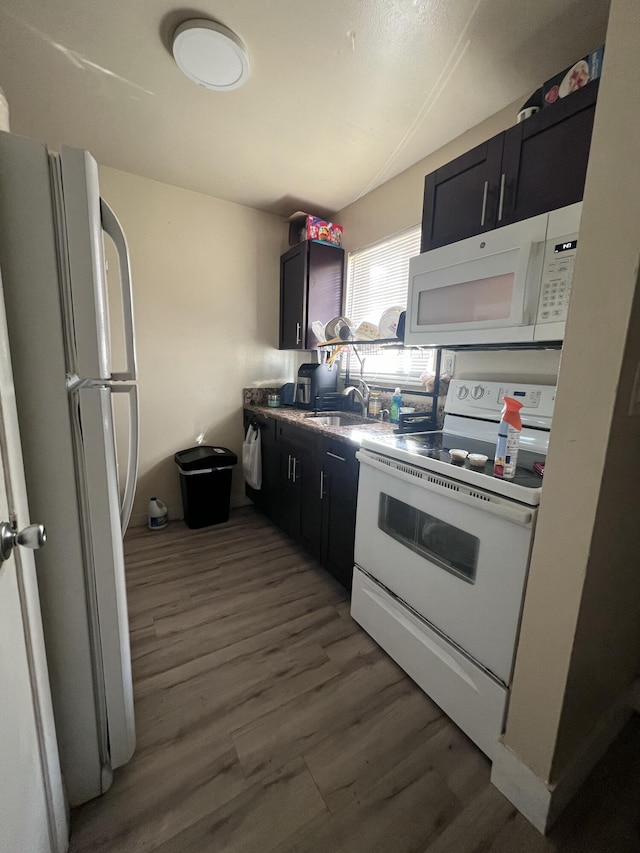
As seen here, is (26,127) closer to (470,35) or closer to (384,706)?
(470,35)

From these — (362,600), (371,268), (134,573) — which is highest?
(371,268)

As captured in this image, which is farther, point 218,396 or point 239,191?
point 218,396

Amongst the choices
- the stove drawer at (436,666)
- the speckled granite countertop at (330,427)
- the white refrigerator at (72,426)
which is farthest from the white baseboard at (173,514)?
the white refrigerator at (72,426)

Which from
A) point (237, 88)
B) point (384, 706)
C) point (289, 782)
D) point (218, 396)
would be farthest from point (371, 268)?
point (289, 782)

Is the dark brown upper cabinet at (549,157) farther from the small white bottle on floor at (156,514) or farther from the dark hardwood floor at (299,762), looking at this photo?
the small white bottle on floor at (156,514)

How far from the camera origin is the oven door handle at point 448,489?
3.26ft

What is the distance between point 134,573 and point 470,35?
121 inches

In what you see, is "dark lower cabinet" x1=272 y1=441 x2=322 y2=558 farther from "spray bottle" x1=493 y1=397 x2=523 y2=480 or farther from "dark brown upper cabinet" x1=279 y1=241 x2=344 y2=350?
"spray bottle" x1=493 y1=397 x2=523 y2=480

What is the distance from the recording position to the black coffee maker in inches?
108

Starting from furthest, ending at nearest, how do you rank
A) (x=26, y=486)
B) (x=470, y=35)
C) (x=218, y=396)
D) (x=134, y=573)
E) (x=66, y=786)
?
(x=218, y=396), (x=134, y=573), (x=470, y=35), (x=66, y=786), (x=26, y=486)

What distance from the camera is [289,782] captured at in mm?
1081

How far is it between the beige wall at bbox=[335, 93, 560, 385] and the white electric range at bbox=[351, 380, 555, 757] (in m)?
0.17

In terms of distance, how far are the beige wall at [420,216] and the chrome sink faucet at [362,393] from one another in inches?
31.5

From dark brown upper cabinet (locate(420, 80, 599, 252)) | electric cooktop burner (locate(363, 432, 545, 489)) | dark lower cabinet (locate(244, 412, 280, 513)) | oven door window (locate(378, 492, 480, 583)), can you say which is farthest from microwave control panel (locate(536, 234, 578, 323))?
dark lower cabinet (locate(244, 412, 280, 513))
